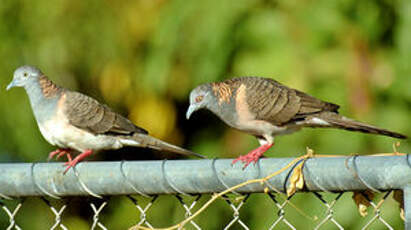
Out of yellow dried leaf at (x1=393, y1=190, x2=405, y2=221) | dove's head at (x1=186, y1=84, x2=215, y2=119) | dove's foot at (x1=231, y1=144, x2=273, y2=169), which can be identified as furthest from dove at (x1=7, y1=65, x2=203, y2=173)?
yellow dried leaf at (x1=393, y1=190, x2=405, y2=221)

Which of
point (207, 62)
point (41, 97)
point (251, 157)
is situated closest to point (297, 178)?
point (251, 157)

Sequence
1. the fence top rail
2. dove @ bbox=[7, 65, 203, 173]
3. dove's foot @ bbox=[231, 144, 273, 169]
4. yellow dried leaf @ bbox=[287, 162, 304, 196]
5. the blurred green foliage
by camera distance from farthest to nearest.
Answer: the blurred green foliage < dove @ bbox=[7, 65, 203, 173] < dove's foot @ bbox=[231, 144, 273, 169] < yellow dried leaf @ bbox=[287, 162, 304, 196] < the fence top rail

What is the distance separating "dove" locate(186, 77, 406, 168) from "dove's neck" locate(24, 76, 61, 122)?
41.5 inches

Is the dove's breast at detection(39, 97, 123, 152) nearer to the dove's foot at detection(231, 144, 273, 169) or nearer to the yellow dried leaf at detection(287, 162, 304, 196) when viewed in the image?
the dove's foot at detection(231, 144, 273, 169)

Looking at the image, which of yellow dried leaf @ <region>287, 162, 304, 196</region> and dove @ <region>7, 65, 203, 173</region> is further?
dove @ <region>7, 65, 203, 173</region>

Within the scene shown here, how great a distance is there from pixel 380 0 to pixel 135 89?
2.45 metres

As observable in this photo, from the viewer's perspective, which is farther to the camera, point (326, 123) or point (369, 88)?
point (369, 88)

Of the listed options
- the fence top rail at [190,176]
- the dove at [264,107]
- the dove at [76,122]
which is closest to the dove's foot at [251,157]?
the fence top rail at [190,176]

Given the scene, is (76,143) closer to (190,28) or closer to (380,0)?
(190,28)

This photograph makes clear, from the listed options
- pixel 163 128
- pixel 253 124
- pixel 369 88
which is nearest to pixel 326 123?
pixel 253 124

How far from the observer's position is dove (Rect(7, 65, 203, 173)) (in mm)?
4559

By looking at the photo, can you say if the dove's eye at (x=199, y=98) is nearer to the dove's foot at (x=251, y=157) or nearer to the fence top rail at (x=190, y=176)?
the dove's foot at (x=251, y=157)

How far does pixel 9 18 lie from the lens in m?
6.05

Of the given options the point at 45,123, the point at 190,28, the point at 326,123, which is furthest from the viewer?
the point at 190,28
